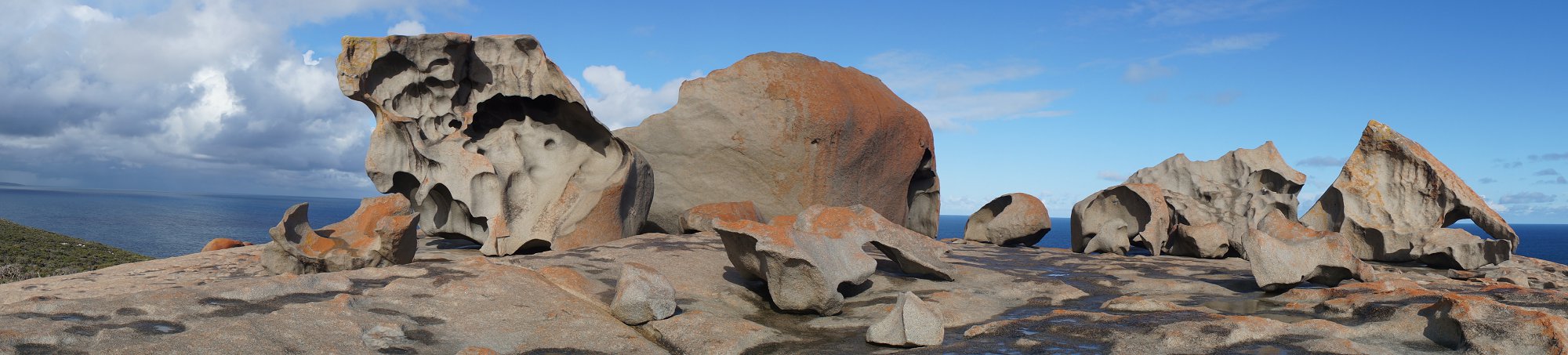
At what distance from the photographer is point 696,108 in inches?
613

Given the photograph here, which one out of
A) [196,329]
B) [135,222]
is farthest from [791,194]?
[135,222]

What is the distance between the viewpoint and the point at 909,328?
20.2 ft

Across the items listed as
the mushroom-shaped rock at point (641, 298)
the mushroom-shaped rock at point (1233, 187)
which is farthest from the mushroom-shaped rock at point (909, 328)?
the mushroom-shaped rock at point (1233, 187)

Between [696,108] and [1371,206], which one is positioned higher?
[696,108]

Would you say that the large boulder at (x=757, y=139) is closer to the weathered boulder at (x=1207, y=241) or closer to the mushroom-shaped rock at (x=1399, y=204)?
the weathered boulder at (x=1207, y=241)

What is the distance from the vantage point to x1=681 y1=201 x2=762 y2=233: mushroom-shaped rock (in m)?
13.5

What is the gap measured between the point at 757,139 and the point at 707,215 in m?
2.35

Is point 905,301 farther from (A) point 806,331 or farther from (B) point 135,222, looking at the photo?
(B) point 135,222

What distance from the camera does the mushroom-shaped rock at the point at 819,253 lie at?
7613 millimetres

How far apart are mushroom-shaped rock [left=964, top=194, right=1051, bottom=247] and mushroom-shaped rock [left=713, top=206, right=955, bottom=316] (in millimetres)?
7420

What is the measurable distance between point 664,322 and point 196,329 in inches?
113

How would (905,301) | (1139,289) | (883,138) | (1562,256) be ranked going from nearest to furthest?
(905,301) < (1139,289) < (883,138) < (1562,256)

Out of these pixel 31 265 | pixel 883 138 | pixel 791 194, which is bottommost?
pixel 31 265

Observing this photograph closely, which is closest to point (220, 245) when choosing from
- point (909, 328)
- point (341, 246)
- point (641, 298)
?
point (341, 246)
